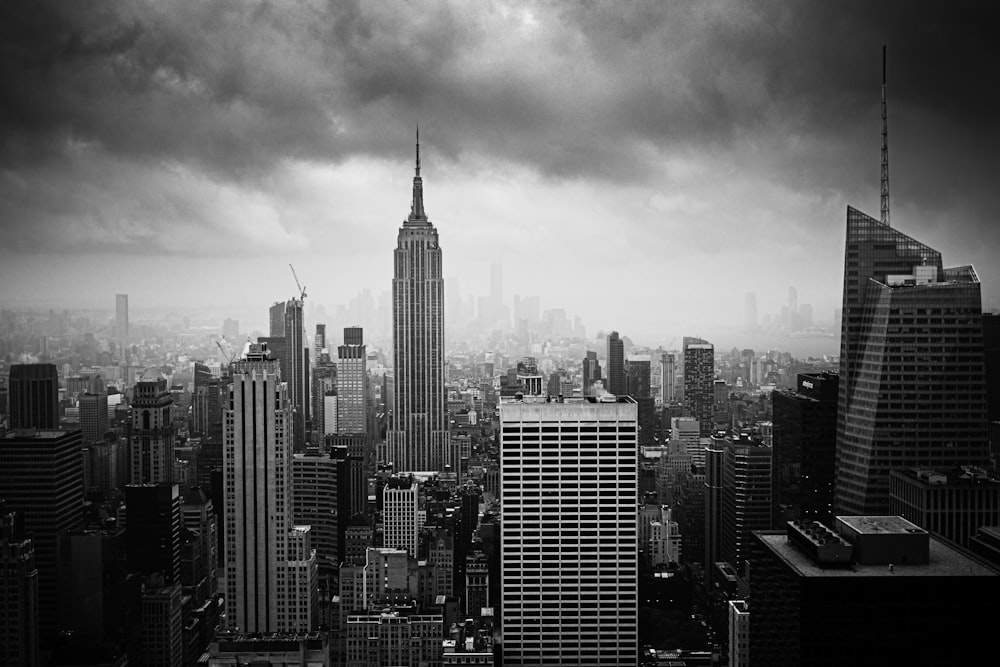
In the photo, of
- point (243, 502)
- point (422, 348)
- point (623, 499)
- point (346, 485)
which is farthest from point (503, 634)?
point (422, 348)

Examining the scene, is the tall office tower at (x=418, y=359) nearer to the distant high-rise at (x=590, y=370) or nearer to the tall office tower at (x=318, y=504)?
the tall office tower at (x=318, y=504)

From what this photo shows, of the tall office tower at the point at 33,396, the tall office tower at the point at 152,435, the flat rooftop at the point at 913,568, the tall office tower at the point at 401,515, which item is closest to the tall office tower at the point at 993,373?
the flat rooftop at the point at 913,568

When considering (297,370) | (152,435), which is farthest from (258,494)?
(297,370)

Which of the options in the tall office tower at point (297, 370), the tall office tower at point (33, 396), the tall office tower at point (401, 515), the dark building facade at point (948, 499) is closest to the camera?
the dark building facade at point (948, 499)

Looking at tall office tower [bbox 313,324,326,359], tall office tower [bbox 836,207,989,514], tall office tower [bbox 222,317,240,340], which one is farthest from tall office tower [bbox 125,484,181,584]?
tall office tower [bbox 836,207,989,514]

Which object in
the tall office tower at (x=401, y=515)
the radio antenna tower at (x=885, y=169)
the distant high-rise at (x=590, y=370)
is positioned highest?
the radio antenna tower at (x=885, y=169)

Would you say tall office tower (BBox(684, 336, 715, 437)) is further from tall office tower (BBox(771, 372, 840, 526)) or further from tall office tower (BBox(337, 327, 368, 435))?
tall office tower (BBox(337, 327, 368, 435))
